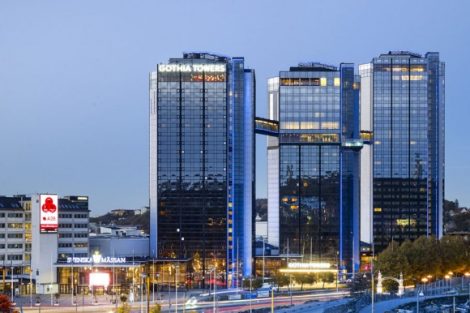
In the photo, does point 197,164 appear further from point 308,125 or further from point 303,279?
point 308,125

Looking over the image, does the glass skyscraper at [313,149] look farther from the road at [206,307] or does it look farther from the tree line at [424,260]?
the road at [206,307]

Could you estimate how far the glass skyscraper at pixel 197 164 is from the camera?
180 metres

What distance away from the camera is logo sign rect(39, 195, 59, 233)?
6516 inches

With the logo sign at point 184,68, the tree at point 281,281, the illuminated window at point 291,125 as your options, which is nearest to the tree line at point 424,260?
the tree at point 281,281

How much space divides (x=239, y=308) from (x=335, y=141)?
243ft

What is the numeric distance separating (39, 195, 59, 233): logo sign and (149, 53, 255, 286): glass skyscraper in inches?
829

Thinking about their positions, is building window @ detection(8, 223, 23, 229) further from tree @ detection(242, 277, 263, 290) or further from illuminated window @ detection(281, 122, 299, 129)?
illuminated window @ detection(281, 122, 299, 129)

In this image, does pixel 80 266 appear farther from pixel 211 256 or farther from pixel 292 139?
pixel 292 139

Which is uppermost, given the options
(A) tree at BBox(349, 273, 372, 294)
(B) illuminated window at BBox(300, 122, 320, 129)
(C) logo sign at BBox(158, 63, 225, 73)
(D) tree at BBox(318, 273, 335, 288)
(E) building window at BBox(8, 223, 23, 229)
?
(C) logo sign at BBox(158, 63, 225, 73)

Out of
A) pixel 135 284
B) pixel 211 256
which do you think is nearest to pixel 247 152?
pixel 211 256

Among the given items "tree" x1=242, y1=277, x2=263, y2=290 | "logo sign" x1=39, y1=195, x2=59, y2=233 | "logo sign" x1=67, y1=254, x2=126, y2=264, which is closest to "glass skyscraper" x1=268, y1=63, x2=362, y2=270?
"tree" x1=242, y1=277, x2=263, y2=290

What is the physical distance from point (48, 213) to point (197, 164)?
2907cm

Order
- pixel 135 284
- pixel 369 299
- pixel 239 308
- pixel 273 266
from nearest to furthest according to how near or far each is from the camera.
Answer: pixel 369 299
pixel 239 308
pixel 135 284
pixel 273 266

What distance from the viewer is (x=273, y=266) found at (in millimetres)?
194500
